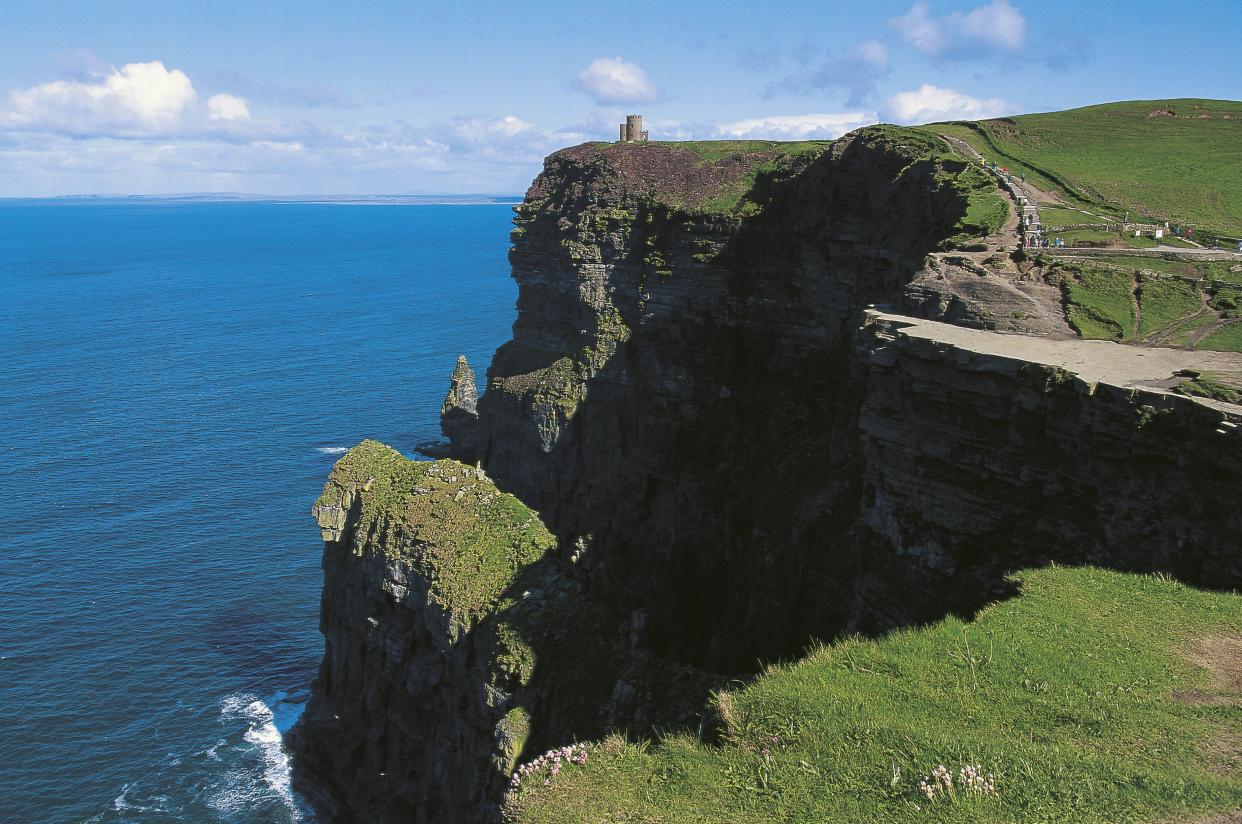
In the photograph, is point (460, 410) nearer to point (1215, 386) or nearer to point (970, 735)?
point (1215, 386)

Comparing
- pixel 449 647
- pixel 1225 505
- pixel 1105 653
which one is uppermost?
pixel 1225 505

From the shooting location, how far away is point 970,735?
1738cm

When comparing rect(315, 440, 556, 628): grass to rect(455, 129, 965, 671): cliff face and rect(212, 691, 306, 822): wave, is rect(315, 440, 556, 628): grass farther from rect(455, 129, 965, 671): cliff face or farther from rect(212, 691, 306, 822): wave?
rect(212, 691, 306, 822): wave

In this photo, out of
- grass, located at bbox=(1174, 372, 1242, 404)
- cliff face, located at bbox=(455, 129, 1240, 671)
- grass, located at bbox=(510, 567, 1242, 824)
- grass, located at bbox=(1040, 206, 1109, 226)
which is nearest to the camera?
grass, located at bbox=(510, 567, 1242, 824)

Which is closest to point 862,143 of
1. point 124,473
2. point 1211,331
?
point 1211,331

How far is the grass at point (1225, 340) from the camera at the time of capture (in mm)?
31141

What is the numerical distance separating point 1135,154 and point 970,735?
Answer: 166ft

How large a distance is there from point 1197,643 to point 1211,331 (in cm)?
1666

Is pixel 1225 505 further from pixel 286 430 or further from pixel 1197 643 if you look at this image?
pixel 286 430

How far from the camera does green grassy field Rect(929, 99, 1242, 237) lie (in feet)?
155

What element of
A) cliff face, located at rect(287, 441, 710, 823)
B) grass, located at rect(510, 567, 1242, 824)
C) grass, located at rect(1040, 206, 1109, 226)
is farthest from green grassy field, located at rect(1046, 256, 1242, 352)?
cliff face, located at rect(287, 441, 710, 823)

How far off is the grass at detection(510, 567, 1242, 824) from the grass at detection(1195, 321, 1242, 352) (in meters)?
12.2

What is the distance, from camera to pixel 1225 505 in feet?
81.8

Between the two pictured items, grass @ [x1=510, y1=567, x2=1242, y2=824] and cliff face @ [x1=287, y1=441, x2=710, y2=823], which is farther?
cliff face @ [x1=287, y1=441, x2=710, y2=823]
